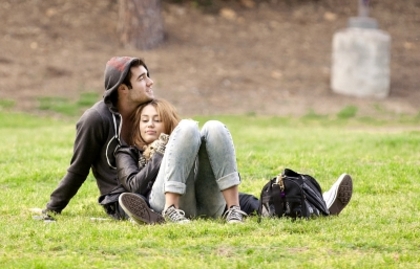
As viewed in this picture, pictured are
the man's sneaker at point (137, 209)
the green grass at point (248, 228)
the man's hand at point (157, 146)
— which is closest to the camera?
the green grass at point (248, 228)

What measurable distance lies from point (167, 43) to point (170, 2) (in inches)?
86.4

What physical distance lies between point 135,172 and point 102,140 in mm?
359

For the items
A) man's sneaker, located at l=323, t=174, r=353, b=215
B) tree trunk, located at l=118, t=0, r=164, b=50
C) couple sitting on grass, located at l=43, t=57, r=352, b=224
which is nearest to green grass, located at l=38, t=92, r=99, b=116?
tree trunk, located at l=118, t=0, r=164, b=50

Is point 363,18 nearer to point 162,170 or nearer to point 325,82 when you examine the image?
point 325,82

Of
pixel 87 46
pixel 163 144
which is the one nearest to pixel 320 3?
pixel 87 46

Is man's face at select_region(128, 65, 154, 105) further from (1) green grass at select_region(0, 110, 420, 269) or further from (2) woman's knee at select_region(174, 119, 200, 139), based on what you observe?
(1) green grass at select_region(0, 110, 420, 269)

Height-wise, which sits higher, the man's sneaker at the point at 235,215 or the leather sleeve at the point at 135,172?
the leather sleeve at the point at 135,172

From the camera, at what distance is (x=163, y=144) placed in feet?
21.3

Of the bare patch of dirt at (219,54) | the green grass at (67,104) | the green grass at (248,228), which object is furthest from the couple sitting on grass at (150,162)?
the bare patch of dirt at (219,54)

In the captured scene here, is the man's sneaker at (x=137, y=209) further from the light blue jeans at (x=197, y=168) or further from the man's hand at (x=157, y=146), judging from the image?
the man's hand at (x=157, y=146)

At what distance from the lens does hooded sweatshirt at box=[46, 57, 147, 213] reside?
6.59 m

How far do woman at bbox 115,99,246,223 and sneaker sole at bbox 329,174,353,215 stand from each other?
0.75 meters

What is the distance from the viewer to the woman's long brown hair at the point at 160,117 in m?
6.61

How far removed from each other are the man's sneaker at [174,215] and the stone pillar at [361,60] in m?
13.4
